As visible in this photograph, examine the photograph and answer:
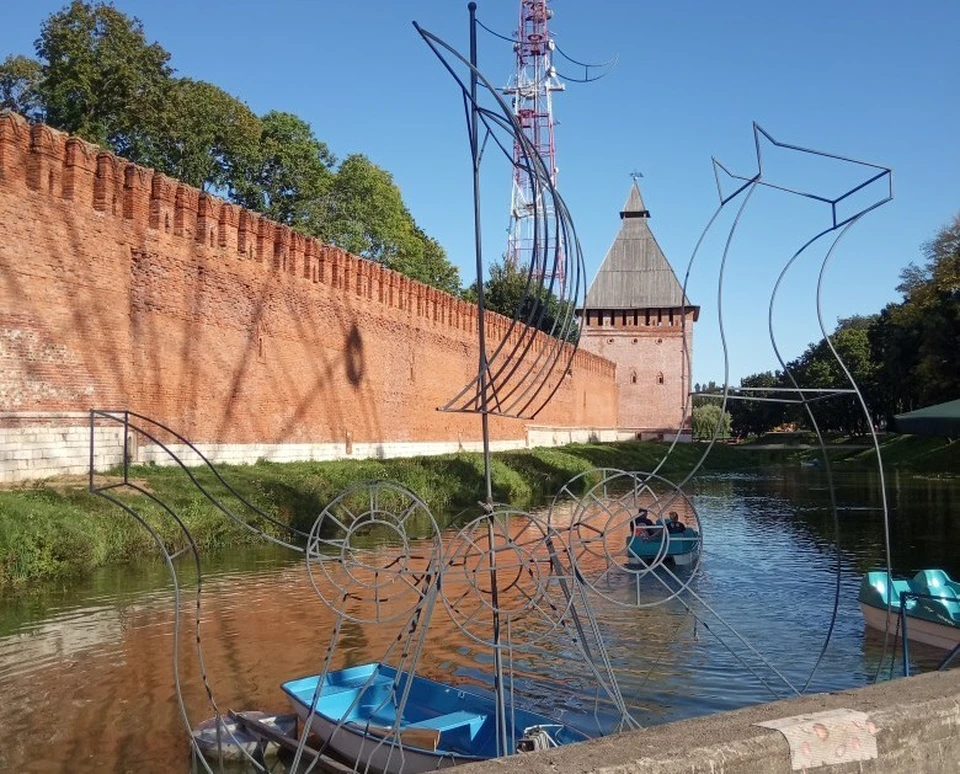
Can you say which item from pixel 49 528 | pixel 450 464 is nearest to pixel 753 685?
pixel 49 528

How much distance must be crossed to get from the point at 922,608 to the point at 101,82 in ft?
64.1

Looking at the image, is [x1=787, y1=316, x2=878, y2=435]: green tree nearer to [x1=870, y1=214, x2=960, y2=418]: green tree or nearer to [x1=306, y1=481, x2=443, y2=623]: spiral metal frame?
[x1=870, y1=214, x2=960, y2=418]: green tree

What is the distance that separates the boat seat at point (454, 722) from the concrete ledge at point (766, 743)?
2376 mm

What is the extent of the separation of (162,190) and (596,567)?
6.92m

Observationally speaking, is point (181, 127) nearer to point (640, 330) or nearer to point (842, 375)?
point (640, 330)

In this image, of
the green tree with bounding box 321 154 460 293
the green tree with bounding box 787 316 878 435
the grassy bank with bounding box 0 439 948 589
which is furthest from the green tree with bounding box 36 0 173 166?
the green tree with bounding box 787 316 878 435

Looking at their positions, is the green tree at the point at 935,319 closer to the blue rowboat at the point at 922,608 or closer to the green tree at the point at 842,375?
the green tree at the point at 842,375

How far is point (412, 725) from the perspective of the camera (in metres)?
4.30

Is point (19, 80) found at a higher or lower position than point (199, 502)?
higher

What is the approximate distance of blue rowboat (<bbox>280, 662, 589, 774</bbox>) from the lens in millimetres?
3877

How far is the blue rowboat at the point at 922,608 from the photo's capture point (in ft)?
21.1

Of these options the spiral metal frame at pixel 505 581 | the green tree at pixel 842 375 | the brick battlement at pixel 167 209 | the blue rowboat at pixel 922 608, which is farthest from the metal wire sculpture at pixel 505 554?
the green tree at pixel 842 375

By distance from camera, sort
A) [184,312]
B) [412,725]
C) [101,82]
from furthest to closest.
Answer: [101,82], [184,312], [412,725]

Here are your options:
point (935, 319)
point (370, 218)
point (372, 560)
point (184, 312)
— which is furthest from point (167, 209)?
point (935, 319)
